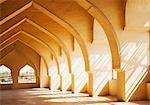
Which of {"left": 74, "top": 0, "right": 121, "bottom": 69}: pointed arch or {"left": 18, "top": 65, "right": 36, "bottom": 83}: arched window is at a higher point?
{"left": 74, "top": 0, "right": 121, "bottom": 69}: pointed arch

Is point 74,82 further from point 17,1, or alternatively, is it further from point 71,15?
point 17,1

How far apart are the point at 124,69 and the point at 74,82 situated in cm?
703

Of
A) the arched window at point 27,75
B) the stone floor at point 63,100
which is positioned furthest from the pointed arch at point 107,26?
the arched window at point 27,75

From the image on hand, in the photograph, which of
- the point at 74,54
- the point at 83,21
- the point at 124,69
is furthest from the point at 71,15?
the point at 74,54

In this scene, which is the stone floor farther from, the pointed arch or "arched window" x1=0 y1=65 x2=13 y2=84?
"arched window" x1=0 y1=65 x2=13 y2=84

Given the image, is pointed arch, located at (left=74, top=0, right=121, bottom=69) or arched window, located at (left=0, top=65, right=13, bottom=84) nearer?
A: pointed arch, located at (left=74, top=0, right=121, bottom=69)

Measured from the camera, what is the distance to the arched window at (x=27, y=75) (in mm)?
27797

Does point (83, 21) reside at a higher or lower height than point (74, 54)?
higher

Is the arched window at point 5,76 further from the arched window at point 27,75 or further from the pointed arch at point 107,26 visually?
the pointed arch at point 107,26

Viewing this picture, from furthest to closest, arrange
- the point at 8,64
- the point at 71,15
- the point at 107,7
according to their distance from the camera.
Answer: the point at 8,64, the point at 71,15, the point at 107,7

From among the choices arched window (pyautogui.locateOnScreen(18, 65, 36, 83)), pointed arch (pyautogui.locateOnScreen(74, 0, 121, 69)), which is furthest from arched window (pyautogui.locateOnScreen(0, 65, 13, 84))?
pointed arch (pyautogui.locateOnScreen(74, 0, 121, 69))

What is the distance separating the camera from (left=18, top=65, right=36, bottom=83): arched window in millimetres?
27797

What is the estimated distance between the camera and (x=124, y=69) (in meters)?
12.0

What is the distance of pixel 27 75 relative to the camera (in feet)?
91.0
